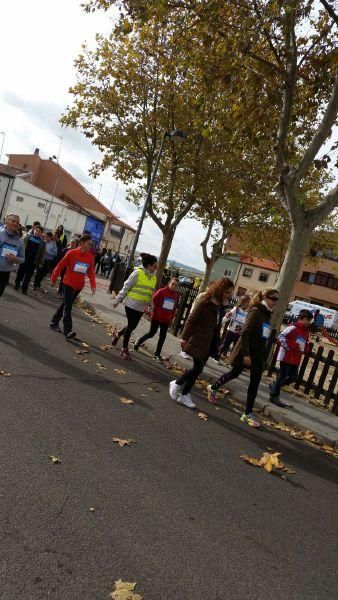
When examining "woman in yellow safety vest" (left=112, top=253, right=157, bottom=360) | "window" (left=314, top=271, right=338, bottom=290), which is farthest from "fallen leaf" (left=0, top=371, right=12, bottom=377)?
"window" (left=314, top=271, right=338, bottom=290)

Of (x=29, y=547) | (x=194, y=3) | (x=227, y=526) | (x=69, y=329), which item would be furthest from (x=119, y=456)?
(x=194, y=3)

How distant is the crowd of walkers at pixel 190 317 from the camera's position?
6785 mm

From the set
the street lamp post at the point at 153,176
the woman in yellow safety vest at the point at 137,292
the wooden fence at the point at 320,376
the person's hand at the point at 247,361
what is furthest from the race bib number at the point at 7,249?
the street lamp post at the point at 153,176

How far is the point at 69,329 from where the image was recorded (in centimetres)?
887

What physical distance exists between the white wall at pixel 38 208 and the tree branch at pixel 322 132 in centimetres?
5370

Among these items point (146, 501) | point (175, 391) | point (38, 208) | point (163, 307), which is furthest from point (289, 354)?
point (38, 208)

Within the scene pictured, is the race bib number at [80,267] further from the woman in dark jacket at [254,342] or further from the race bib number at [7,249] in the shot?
the woman in dark jacket at [254,342]

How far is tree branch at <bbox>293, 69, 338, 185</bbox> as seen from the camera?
9.98 meters

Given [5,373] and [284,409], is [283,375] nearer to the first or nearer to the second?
[284,409]

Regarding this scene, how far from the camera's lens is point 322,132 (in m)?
10.2

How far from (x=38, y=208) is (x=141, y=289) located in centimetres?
5682

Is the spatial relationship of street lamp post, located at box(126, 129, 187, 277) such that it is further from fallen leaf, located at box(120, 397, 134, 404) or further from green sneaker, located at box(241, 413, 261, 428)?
fallen leaf, located at box(120, 397, 134, 404)

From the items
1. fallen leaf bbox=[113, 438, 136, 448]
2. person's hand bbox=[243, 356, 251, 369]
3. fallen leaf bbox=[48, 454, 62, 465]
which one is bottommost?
fallen leaf bbox=[113, 438, 136, 448]

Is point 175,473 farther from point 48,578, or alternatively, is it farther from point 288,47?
point 288,47
